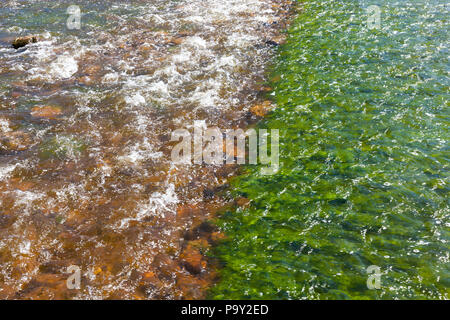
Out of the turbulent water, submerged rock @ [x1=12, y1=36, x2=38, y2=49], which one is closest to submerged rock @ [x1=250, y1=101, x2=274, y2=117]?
the turbulent water

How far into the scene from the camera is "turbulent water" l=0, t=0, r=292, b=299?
7.29 metres

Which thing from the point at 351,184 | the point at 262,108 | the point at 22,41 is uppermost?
the point at 22,41

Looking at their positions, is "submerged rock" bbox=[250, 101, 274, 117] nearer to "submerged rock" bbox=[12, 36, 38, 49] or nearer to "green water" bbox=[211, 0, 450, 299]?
"green water" bbox=[211, 0, 450, 299]

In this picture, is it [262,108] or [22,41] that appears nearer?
[262,108]

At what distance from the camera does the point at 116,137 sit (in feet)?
35.7

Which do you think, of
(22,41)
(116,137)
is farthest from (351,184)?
→ (22,41)

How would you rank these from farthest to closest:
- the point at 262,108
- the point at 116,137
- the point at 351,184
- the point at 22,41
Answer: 1. the point at 22,41
2. the point at 262,108
3. the point at 116,137
4. the point at 351,184

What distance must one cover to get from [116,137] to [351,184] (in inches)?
290

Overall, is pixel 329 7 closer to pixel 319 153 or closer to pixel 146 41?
pixel 146 41

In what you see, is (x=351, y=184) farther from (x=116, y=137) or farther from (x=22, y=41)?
(x=22, y=41)

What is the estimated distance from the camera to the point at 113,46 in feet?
53.0

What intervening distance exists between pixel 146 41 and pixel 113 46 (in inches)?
64.0

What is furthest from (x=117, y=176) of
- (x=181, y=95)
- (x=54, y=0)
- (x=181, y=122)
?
(x=54, y=0)

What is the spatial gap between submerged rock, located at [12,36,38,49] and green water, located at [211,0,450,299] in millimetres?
12014
